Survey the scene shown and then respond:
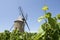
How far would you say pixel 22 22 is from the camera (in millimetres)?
51719

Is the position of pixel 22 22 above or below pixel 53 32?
below

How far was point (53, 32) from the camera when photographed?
9.34ft

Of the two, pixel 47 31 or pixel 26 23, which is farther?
pixel 26 23

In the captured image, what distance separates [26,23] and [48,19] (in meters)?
53.0

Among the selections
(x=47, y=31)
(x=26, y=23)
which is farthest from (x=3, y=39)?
(x=26, y=23)

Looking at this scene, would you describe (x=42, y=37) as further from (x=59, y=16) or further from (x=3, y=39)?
(x=3, y=39)

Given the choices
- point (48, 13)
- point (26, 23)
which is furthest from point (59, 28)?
point (26, 23)

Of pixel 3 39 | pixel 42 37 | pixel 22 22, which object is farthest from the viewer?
pixel 22 22

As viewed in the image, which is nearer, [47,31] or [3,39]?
[47,31]

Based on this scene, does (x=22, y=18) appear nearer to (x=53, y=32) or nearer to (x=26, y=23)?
(x=26, y=23)

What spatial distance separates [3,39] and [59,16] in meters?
6.58

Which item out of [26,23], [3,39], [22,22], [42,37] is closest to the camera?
[42,37]

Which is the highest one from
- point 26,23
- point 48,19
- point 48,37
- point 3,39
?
point 48,19

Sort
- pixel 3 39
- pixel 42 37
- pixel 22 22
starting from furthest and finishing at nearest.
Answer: pixel 22 22
pixel 3 39
pixel 42 37
